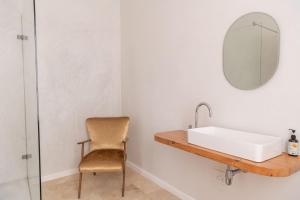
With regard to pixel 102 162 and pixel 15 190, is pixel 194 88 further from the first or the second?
pixel 15 190

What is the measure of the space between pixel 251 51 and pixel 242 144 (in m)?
0.77

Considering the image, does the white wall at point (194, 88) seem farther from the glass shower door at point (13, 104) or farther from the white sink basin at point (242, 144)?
the glass shower door at point (13, 104)

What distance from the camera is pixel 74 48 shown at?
3.04 meters

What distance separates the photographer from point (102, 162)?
2441 millimetres

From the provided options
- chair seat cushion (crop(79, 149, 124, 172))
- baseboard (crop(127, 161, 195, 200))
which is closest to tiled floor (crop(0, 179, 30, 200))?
chair seat cushion (crop(79, 149, 124, 172))

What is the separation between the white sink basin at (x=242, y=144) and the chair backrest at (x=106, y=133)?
131 centimetres

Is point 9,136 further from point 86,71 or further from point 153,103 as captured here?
point 153,103

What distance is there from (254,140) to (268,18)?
886 mm

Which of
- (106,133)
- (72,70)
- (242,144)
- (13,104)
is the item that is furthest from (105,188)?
(242,144)

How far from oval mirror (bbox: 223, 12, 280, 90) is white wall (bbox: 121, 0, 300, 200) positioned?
0.16ft

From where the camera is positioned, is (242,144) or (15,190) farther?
(15,190)

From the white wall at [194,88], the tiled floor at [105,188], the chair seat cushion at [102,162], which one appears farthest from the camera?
the tiled floor at [105,188]

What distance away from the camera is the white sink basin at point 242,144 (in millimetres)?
1350

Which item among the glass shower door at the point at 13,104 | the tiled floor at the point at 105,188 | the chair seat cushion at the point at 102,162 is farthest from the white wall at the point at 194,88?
the glass shower door at the point at 13,104
